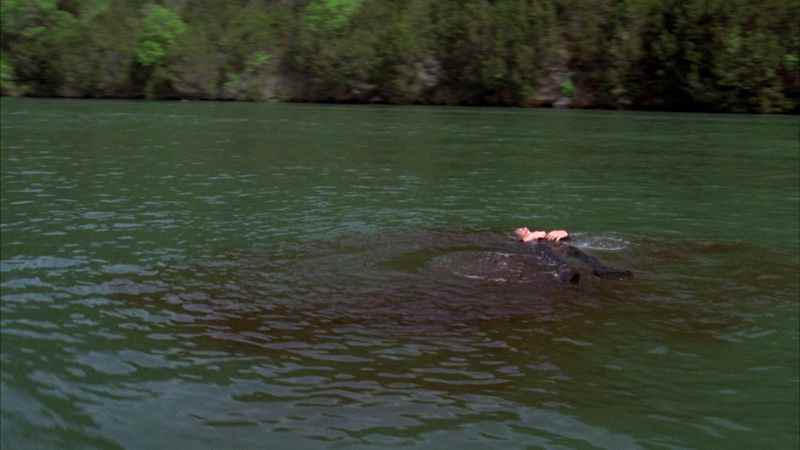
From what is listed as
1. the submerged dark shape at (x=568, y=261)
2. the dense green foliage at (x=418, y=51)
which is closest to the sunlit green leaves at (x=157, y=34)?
the dense green foliage at (x=418, y=51)

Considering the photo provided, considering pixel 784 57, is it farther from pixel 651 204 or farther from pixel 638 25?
pixel 651 204

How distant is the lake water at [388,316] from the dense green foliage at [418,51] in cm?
3818

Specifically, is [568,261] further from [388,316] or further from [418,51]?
[418,51]

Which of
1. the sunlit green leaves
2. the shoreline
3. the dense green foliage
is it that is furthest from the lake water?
the sunlit green leaves

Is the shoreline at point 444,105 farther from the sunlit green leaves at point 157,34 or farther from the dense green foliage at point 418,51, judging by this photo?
the sunlit green leaves at point 157,34

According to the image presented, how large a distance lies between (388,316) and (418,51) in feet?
210

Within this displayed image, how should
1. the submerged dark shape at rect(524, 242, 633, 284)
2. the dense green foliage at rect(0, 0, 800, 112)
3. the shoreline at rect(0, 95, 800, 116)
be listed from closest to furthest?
the submerged dark shape at rect(524, 242, 633, 284), the shoreline at rect(0, 95, 800, 116), the dense green foliage at rect(0, 0, 800, 112)

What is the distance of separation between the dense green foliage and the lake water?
38182 mm

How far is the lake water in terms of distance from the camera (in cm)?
612

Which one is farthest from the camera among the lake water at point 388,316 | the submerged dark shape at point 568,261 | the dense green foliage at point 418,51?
the dense green foliage at point 418,51

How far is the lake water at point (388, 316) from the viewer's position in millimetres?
6125

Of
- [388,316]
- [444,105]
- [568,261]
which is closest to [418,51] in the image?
[444,105]

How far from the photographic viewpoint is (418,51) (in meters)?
70.4

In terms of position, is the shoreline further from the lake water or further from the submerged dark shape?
the submerged dark shape
